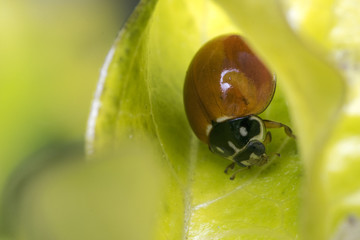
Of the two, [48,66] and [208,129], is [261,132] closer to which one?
[208,129]

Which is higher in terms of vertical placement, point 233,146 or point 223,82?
point 223,82

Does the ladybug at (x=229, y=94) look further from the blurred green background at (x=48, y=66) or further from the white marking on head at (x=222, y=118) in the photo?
the blurred green background at (x=48, y=66)

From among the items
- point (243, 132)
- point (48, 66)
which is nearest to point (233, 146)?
point (243, 132)

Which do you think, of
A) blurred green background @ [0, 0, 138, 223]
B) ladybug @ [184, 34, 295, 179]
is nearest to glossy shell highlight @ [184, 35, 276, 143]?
ladybug @ [184, 34, 295, 179]

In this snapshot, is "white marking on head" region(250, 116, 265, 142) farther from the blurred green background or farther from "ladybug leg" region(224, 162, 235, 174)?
the blurred green background

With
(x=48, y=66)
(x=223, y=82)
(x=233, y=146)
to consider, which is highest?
(x=48, y=66)

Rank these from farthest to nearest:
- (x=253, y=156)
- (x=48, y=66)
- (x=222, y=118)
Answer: (x=222, y=118), (x=253, y=156), (x=48, y=66)

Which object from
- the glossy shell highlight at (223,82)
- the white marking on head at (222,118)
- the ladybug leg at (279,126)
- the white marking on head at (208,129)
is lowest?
the ladybug leg at (279,126)

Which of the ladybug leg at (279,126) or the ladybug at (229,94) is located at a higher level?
the ladybug at (229,94)

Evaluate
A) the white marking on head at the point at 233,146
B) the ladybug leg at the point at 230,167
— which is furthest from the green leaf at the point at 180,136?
the white marking on head at the point at 233,146
